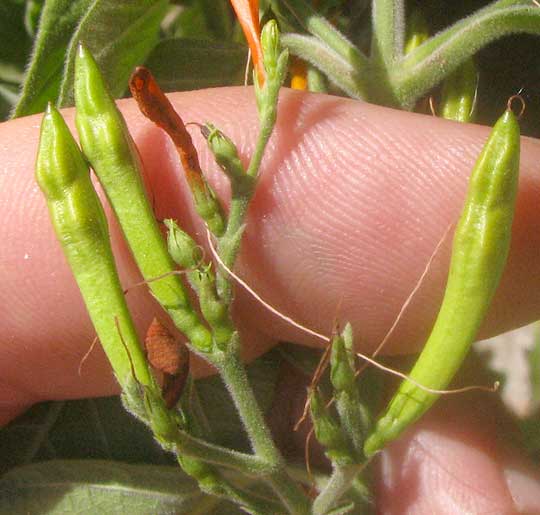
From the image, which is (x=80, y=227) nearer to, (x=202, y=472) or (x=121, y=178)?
(x=121, y=178)

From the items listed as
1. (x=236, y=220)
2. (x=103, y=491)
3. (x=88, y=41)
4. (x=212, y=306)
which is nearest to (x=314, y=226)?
(x=236, y=220)

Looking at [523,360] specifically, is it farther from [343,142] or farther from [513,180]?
[513,180]

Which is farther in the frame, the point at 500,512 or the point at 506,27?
the point at 500,512

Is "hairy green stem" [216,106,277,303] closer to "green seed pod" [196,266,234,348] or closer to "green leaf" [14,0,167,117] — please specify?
"green seed pod" [196,266,234,348]

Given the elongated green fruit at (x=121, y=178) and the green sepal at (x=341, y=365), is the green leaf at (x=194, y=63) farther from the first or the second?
the green sepal at (x=341, y=365)

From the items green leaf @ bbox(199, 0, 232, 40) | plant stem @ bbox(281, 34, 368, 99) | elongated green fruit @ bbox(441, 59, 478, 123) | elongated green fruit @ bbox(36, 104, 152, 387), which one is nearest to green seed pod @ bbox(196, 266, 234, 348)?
elongated green fruit @ bbox(36, 104, 152, 387)

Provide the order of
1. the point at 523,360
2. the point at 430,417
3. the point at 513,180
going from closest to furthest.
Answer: the point at 513,180 < the point at 430,417 < the point at 523,360

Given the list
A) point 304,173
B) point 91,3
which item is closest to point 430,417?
point 304,173
